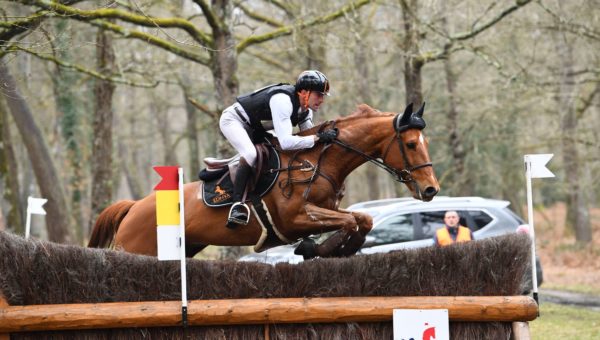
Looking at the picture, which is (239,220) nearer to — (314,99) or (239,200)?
(239,200)

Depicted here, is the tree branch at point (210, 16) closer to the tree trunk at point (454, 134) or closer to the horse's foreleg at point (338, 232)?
the horse's foreleg at point (338, 232)

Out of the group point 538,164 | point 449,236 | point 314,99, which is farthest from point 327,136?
point 449,236

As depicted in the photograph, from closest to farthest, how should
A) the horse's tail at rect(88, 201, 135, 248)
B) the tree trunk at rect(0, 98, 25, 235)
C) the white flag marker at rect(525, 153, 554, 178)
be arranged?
the white flag marker at rect(525, 153, 554, 178)
the horse's tail at rect(88, 201, 135, 248)
the tree trunk at rect(0, 98, 25, 235)

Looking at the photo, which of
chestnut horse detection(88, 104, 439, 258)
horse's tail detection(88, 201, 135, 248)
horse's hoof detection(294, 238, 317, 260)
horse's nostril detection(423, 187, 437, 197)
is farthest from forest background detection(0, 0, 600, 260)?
horse's nostril detection(423, 187, 437, 197)

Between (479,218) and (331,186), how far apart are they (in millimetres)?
5590

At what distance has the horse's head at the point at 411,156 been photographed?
20.2 ft

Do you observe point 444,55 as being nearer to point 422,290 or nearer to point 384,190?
point 422,290

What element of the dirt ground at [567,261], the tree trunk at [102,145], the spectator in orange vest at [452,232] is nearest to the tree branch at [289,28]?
the tree trunk at [102,145]

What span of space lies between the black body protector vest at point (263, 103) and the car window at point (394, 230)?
4675mm

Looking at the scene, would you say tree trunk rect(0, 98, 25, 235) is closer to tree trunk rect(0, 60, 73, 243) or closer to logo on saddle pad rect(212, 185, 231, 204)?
tree trunk rect(0, 60, 73, 243)

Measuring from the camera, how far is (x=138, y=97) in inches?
1391

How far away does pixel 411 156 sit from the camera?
20.6 ft

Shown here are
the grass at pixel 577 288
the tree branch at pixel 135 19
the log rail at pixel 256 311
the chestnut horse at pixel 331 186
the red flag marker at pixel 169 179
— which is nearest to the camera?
the log rail at pixel 256 311

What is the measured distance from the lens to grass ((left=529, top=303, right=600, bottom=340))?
359 inches
